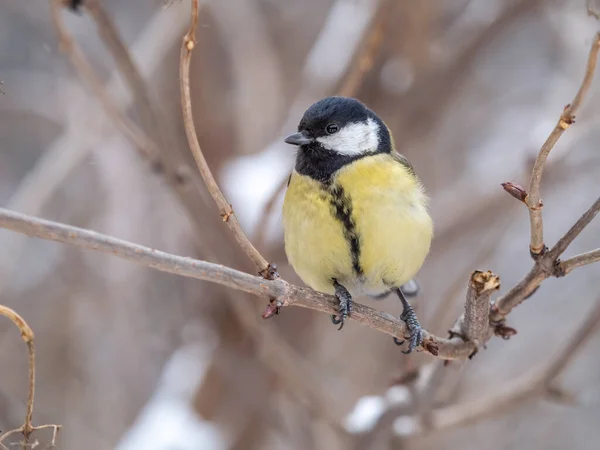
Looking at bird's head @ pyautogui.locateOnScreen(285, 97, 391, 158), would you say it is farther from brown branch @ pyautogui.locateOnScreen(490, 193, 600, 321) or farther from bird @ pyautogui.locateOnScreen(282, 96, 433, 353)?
brown branch @ pyautogui.locateOnScreen(490, 193, 600, 321)

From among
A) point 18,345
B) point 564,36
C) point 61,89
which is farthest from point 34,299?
point 564,36

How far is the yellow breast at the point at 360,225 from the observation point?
5.22 ft

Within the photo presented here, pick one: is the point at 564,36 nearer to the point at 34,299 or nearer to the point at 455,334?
the point at 455,334

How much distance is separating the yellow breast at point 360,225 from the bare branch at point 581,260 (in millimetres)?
454

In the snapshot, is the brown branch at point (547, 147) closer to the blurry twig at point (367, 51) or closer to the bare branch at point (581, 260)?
the bare branch at point (581, 260)

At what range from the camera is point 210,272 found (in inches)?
38.9

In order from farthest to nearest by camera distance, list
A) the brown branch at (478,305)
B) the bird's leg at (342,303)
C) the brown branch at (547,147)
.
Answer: the bird's leg at (342,303), the brown branch at (478,305), the brown branch at (547,147)

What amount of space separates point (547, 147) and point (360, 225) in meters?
0.60

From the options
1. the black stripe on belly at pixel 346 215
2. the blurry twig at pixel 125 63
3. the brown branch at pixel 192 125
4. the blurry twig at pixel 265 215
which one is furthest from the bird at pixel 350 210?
the brown branch at pixel 192 125

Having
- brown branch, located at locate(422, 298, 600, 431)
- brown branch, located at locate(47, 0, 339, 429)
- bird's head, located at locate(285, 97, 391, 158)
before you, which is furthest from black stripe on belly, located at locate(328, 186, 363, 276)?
brown branch, located at locate(422, 298, 600, 431)

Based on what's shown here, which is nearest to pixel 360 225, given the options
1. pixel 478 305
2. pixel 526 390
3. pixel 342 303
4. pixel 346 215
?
pixel 346 215

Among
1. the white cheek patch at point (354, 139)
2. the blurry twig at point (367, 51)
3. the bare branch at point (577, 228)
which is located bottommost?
the bare branch at point (577, 228)

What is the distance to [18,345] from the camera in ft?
8.16

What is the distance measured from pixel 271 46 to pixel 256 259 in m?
1.99
